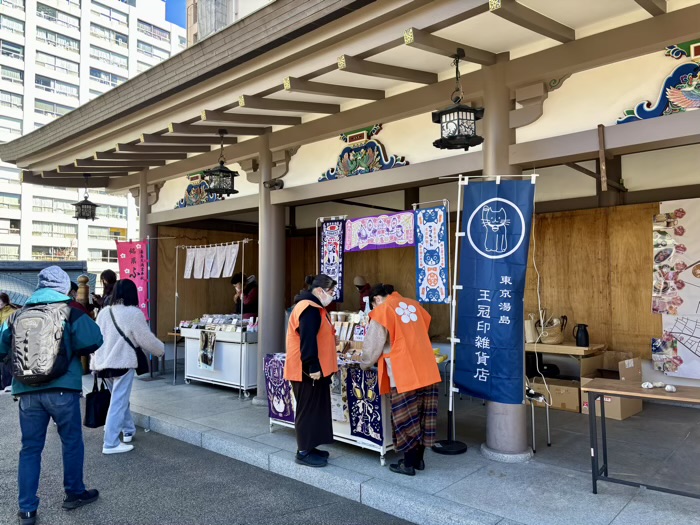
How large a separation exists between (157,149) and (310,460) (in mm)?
5547

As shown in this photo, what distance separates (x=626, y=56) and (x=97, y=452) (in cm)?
629

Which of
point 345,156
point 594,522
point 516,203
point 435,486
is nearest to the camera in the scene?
point 594,522

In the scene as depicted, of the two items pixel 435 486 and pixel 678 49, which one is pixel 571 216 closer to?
pixel 678 49

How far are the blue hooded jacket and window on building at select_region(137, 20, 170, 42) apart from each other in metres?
58.3

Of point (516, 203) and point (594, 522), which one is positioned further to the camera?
point (516, 203)

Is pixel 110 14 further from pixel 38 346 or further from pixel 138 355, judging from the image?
pixel 38 346

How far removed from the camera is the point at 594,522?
3.57 meters

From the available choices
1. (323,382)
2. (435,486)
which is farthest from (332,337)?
(435,486)

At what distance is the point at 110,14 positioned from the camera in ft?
165

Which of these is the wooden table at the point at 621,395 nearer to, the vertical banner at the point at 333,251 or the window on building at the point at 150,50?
the vertical banner at the point at 333,251

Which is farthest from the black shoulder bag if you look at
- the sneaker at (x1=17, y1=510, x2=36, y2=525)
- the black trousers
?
the black trousers

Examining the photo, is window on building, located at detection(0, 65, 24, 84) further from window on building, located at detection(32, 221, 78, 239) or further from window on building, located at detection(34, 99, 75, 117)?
window on building, located at detection(32, 221, 78, 239)

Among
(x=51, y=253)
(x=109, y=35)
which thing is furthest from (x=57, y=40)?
(x=51, y=253)

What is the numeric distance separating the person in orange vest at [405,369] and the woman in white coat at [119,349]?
8.52 ft
